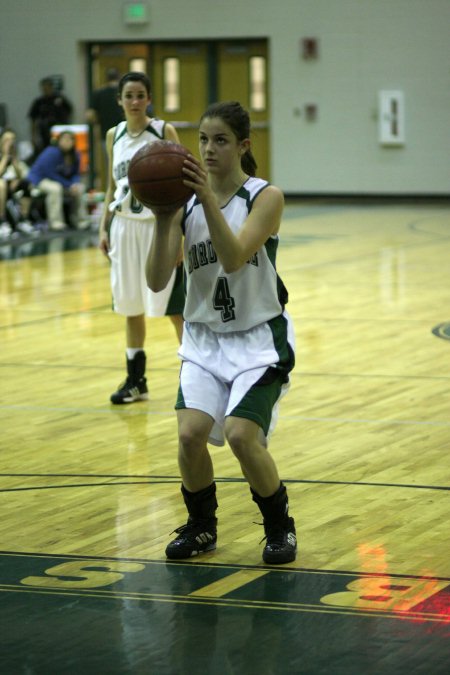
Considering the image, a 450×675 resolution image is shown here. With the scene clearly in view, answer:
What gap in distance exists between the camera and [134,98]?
620cm

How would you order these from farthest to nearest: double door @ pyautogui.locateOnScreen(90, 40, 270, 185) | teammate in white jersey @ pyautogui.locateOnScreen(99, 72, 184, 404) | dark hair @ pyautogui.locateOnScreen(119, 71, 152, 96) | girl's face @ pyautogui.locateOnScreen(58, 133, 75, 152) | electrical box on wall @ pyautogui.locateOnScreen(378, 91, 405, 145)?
double door @ pyautogui.locateOnScreen(90, 40, 270, 185) → electrical box on wall @ pyautogui.locateOnScreen(378, 91, 405, 145) → girl's face @ pyautogui.locateOnScreen(58, 133, 75, 152) → teammate in white jersey @ pyautogui.locateOnScreen(99, 72, 184, 404) → dark hair @ pyautogui.locateOnScreen(119, 71, 152, 96)

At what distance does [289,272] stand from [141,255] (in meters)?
5.30

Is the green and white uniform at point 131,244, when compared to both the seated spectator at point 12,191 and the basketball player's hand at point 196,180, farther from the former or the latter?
the seated spectator at point 12,191

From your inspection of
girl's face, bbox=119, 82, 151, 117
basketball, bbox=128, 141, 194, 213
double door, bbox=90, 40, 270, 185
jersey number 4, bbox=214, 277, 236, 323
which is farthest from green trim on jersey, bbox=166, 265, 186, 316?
double door, bbox=90, 40, 270, 185

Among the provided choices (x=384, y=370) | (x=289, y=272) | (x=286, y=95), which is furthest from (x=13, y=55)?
(x=384, y=370)

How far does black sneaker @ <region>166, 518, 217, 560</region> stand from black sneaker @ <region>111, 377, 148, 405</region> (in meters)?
2.43

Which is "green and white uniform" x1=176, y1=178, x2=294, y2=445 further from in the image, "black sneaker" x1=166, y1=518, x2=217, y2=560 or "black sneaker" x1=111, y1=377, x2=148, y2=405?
"black sneaker" x1=111, y1=377, x2=148, y2=405

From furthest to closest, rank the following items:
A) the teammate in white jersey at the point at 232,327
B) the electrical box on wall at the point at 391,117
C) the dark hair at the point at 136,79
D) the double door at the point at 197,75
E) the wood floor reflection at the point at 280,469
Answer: the double door at the point at 197,75
the electrical box on wall at the point at 391,117
the dark hair at the point at 136,79
the teammate in white jersey at the point at 232,327
the wood floor reflection at the point at 280,469

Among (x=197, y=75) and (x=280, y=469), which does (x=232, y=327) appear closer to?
(x=280, y=469)

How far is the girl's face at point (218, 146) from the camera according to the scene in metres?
3.81

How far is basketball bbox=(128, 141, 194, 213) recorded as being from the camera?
364 cm

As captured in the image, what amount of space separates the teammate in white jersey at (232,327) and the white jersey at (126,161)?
7.95ft

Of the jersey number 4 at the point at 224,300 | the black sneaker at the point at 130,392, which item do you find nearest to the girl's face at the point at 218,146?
the jersey number 4 at the point at 224,300

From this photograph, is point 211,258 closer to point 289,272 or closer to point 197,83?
point 289,272
